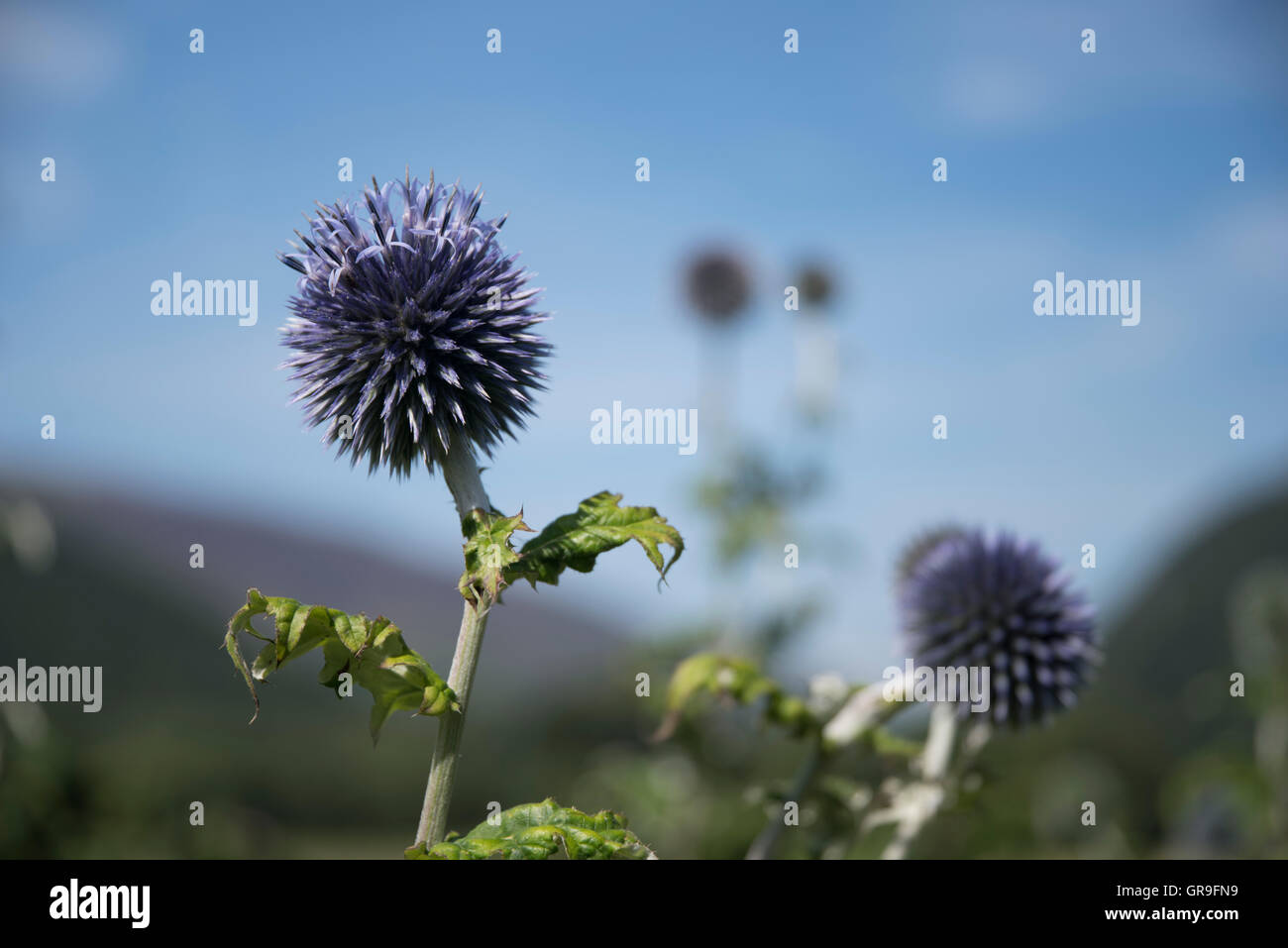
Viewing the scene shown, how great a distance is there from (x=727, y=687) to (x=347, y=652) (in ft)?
3.27

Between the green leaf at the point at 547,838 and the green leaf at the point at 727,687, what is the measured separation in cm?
57

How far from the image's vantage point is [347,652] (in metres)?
1.69

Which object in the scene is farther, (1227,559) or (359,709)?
(1227,559)

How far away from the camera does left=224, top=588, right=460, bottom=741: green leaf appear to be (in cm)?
157

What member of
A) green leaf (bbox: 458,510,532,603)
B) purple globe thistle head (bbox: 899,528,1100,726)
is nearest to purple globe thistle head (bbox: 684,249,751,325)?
purple globe thistle head (bbox: 899,528,1100,726)

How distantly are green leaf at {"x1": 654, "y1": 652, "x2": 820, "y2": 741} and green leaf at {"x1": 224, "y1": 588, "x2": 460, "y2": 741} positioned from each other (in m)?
0.74

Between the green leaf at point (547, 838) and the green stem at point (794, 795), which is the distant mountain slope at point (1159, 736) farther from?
the green leaf at point (547, 838)

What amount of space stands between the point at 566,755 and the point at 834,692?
1647 cm

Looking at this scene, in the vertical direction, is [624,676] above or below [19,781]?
above

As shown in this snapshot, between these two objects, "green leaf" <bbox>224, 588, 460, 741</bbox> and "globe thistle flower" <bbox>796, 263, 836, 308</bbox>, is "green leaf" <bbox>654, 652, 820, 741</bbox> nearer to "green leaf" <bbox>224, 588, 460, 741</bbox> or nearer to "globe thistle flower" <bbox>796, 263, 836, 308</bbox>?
"green leaf" <bbox>224, 588, 460, 741</bbox>

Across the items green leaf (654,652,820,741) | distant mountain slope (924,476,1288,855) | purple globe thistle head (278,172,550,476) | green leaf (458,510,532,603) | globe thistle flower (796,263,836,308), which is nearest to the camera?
green leaf (458,510,532,603)
